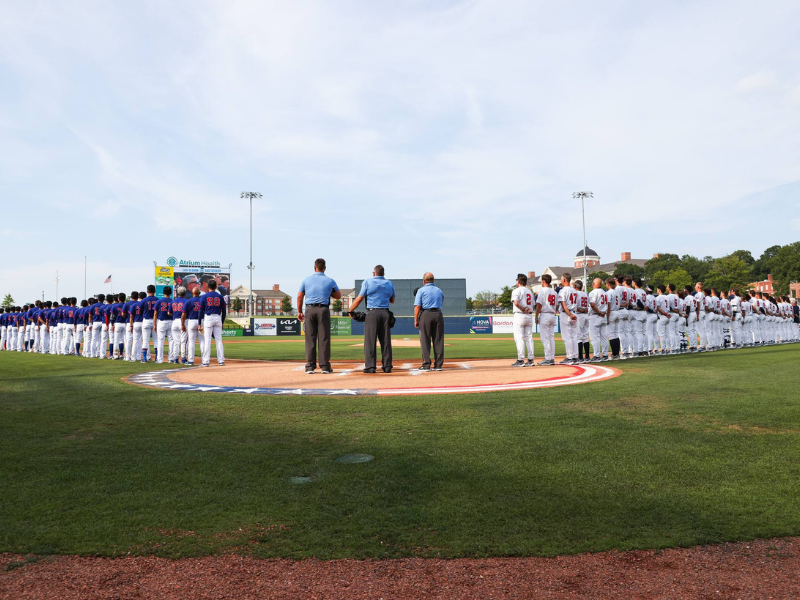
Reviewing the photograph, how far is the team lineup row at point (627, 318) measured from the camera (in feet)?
41.4

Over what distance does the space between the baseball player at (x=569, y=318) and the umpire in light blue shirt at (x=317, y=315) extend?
17.7 feet

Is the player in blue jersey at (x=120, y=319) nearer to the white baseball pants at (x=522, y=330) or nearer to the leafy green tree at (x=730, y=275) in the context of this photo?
the white baseball pants at (x=522, y=330)

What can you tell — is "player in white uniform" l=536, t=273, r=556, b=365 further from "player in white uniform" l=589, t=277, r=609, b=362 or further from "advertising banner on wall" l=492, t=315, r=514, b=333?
"advertising banner on wall" l=492, t=315, r=514, b=333

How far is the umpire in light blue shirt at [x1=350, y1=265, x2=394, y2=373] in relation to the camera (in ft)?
36.2

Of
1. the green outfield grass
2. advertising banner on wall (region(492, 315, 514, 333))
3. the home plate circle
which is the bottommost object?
the green outfield grass

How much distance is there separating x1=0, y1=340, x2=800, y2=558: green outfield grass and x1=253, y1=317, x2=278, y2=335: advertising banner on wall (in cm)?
4101

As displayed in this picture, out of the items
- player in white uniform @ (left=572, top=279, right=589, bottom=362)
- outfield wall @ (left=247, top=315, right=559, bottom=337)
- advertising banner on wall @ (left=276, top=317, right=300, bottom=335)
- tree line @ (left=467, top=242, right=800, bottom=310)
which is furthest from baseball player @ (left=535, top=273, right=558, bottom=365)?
tree line @ (left=467, top=242, right=800, bottom=310)

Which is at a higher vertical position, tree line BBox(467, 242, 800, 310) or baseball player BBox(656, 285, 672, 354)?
tree line BBox(467, 242, 800, 310)

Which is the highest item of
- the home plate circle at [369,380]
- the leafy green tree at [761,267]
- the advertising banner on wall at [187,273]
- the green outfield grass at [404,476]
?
the leafy green tree at [761,267]

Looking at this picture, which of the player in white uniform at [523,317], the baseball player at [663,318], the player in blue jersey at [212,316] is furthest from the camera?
the baseball player at [663,318]

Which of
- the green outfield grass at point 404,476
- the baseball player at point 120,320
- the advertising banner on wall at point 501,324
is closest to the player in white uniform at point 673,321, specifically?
the green outfield grass at point 404,476

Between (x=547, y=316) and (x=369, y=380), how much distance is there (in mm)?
4893

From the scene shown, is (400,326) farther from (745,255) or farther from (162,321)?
(745,255)

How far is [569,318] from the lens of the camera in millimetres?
13227
